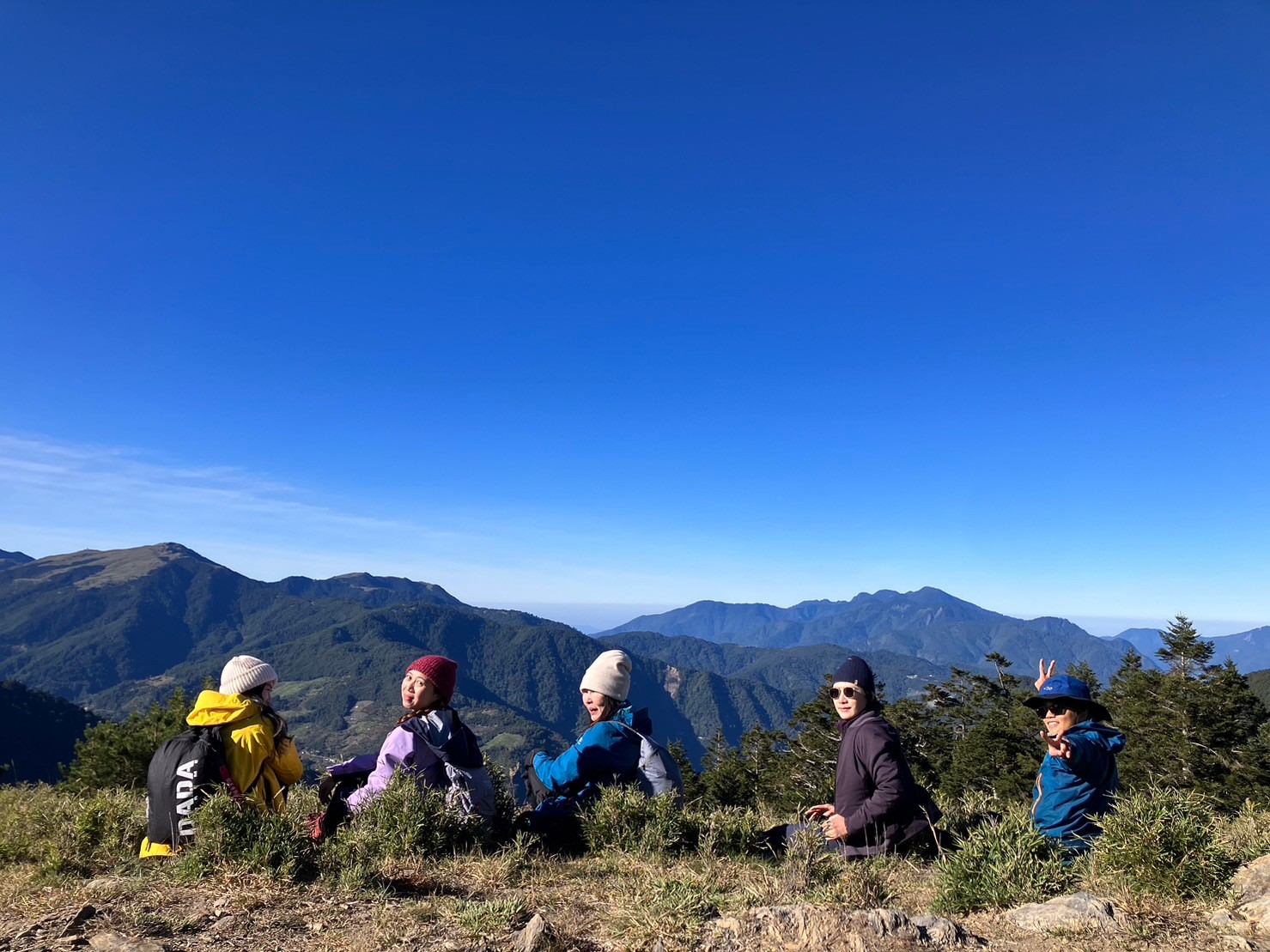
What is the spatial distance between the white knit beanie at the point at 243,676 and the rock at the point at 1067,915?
5466 mm

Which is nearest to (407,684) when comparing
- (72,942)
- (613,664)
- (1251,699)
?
(613,664)

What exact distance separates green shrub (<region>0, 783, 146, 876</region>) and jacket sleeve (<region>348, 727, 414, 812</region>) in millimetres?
1618

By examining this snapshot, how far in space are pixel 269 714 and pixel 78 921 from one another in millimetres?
2046

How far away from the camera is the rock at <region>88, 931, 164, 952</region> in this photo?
3.47 metres

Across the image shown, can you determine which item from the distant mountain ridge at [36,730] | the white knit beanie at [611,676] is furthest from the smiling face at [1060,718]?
the distant mountain ridge at [36,730]

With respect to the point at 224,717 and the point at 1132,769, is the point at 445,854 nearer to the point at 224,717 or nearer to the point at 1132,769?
the point at 224,717

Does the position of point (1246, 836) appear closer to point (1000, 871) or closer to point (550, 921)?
point (1000, 871)

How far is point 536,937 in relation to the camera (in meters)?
3.52

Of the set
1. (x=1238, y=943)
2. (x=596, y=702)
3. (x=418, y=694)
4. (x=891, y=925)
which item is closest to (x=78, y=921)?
(x=418, y=694)

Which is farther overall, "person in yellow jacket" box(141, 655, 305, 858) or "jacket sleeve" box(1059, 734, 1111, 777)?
"person in yellow jacket" box(141, 655, 305, 858)

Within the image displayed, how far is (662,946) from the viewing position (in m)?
3.45

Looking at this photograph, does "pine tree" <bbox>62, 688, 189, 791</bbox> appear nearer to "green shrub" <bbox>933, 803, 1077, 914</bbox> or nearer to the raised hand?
"green shrub" <bbox>933, 803, 1077, 914</bbox>

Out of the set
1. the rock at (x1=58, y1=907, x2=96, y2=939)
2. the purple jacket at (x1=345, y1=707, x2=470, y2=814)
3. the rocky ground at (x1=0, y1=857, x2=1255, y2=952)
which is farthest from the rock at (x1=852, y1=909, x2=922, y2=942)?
the rock at (x1=58, y1=907, x2=96, y2=939)

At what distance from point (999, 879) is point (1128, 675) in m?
46.6
